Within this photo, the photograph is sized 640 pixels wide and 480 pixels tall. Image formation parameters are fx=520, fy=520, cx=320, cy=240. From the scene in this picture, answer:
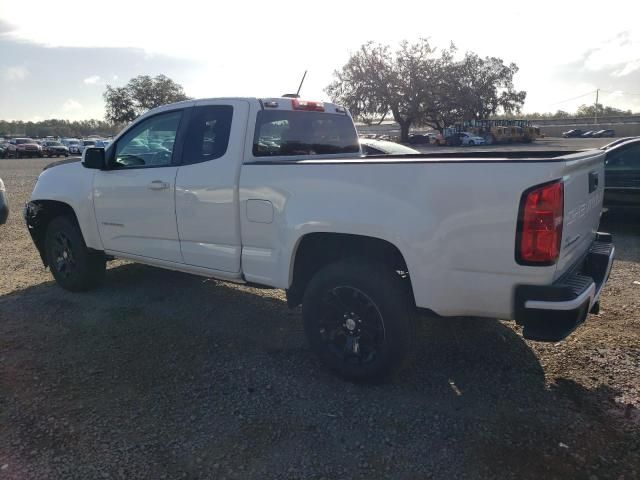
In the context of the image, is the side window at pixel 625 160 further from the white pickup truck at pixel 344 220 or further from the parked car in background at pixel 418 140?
the parked car in background at pixel 418 140

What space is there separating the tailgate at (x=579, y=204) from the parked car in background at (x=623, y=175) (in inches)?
198

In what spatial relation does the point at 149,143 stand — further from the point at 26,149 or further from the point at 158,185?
the point at 26,149

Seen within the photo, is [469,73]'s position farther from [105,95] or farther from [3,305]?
[3,305]

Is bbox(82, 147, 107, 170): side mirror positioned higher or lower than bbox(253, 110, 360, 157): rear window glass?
lower

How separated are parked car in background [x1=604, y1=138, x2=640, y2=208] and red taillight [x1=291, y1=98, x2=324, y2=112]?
5489mm

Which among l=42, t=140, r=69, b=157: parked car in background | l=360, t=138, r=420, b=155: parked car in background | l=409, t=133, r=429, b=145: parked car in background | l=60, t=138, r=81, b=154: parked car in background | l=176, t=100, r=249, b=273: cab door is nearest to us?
l=176, t=100, r=249, b=273: cab door

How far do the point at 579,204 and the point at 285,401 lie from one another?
2205 millimetres

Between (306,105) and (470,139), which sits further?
(470,139)

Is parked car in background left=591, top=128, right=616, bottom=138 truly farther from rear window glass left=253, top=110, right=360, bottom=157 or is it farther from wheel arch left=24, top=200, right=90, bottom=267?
wheel arch left=24, top=200, right=90, bottom=267

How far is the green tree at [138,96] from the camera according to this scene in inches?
2628

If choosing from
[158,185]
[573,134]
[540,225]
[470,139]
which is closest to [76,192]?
[158,185]

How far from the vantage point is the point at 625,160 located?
8203 mm

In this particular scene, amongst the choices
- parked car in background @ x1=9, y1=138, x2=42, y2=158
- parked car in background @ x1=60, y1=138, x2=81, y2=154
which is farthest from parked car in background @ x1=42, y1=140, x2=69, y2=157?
→ parked car in background @ x1=60, y1=138, x2=81, y2=154

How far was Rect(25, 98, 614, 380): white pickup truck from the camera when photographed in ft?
9.15
